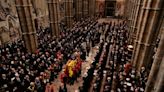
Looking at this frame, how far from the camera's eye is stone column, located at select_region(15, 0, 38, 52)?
45.5ft

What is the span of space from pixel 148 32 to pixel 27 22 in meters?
10.6

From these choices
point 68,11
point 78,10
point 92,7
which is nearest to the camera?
point 68,11

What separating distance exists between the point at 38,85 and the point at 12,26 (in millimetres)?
10261

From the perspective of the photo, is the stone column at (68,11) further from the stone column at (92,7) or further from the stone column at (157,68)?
the stone column at (157,68)

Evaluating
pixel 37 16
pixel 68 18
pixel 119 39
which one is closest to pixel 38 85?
pixel 119 39

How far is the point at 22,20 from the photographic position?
14.4m

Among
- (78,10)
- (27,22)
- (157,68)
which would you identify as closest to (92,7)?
(78,10)

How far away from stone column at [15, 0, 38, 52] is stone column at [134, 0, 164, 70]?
32.1ft

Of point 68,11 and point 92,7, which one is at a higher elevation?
point 92,7

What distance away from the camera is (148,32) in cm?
1149

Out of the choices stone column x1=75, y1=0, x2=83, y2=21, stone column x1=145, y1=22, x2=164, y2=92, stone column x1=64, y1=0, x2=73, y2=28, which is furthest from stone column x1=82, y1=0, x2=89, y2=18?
stone column x1=145, y1=22, x2=164, y2=92

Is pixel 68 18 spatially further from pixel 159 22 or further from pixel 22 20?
pixel 159 22

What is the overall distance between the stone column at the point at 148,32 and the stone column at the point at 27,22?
979cm

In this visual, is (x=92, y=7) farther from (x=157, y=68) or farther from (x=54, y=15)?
(x=157, y=68)
